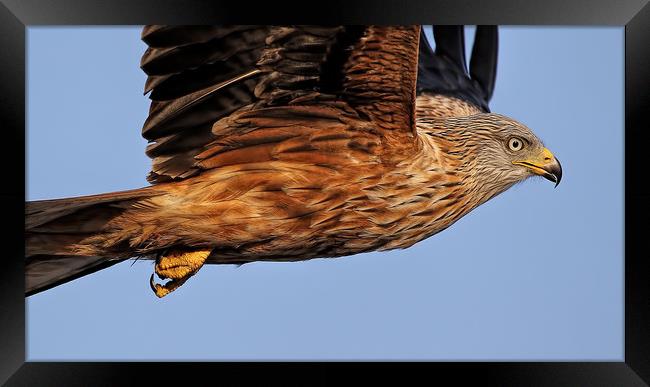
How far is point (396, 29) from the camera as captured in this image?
5934mm

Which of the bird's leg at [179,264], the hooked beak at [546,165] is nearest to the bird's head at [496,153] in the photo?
the hooked beak at [546,165]

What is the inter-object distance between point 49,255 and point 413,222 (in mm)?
2347

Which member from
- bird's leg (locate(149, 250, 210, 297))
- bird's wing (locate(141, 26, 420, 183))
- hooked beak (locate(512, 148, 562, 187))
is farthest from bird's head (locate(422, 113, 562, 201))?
bird's leg (locate(149, 250, 210, 297))

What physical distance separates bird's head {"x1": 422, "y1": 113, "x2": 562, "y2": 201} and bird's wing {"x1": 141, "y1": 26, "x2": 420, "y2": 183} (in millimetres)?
467

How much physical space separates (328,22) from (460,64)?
3103 millimetres

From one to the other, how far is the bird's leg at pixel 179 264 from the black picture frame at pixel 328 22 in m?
0.60

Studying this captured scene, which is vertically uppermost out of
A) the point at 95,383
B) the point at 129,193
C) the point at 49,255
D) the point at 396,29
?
the point at 396,29

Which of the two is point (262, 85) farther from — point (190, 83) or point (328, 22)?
point (328, 22)

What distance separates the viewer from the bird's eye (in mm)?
6754

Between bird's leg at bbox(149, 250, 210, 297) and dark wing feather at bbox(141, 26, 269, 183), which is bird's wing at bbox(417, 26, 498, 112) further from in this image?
bird's leg at bbox(149, 250, 210, 297)

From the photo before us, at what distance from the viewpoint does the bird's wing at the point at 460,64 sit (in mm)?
8445

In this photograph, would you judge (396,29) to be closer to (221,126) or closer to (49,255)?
(221,126)

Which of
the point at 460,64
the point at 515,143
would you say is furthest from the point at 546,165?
the point at 460,64
